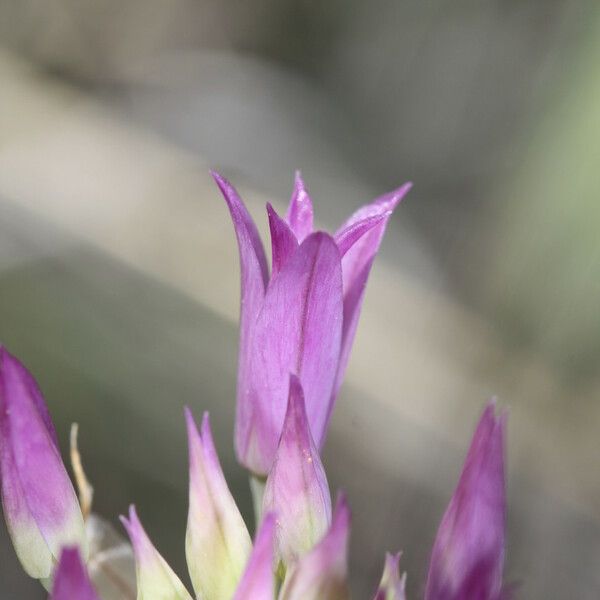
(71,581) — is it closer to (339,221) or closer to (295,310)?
(295,310)

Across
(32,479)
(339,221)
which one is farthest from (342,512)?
(339,221)

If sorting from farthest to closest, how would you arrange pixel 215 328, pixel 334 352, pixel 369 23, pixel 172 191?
pixel 369 23 → pixel 172 191 → pixel 215 328 → pixel 334 352

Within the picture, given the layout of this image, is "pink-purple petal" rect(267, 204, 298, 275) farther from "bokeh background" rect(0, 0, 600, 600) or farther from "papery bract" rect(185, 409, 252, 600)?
"bokeh background" rect(0, 0, 600, 600)

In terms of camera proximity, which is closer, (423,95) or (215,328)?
(215,328)

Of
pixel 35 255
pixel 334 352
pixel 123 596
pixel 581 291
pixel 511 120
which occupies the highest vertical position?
pixel 511 120

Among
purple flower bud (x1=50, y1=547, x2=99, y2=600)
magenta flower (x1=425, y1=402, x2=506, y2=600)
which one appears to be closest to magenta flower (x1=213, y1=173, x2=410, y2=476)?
magenta flower (x1=425, y1=402, x2=506, y2=600)

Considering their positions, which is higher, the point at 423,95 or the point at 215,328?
the point at 423,95

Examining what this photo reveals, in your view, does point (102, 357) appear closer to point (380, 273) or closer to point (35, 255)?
point (35, 255)

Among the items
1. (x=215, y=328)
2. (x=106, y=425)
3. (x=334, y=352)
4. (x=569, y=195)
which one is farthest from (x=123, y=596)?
(x=569, y=195)
